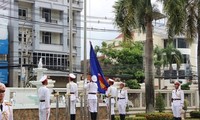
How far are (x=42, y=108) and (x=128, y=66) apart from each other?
117 feet

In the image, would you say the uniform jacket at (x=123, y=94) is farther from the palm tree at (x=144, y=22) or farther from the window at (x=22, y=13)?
the window at (x=22, y=13)

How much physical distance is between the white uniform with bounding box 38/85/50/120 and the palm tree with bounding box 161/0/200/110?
10.0 metres

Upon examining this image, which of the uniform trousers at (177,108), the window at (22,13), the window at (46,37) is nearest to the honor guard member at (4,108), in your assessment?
the uniform trousers at (177,108)

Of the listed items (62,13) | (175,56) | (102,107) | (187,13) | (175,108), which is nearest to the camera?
(175,108)

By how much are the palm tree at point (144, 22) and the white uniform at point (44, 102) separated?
885 cm

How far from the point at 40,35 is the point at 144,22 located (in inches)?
920

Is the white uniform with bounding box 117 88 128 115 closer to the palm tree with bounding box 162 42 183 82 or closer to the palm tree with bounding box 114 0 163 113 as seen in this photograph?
the palm tree with bounding box 114 0 163 113

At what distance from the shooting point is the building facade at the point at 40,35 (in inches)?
1586

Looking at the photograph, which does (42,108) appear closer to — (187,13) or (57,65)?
(187,13)

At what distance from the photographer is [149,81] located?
20406 millimetres

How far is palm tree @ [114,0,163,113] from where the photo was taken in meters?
20.1

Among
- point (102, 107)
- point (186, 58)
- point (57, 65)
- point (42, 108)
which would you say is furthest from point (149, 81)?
point (186, 58)

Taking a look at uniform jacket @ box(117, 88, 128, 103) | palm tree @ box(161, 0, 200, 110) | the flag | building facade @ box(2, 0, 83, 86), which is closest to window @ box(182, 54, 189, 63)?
building facade @ box(2, 0, 83, 86)

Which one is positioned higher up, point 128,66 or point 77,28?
point 77,28
